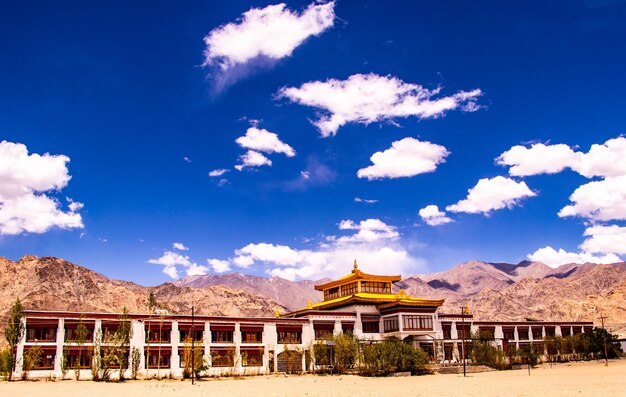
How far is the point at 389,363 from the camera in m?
64.5

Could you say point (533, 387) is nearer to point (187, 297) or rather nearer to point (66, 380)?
point (66, 380)

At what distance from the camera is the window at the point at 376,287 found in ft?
282

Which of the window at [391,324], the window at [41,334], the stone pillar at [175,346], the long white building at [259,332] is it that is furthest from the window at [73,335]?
the window at [391,324]

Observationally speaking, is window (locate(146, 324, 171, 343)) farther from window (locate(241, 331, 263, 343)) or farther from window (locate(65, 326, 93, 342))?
window (locate(241, 331, 263, 343))

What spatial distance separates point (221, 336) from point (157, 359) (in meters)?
8.18

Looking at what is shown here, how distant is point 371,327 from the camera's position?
264 ft

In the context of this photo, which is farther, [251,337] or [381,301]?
[381,301]

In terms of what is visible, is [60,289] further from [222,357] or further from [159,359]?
[222,357]

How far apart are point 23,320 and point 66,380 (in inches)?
319

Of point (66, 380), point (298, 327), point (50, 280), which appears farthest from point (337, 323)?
point (50, 280)

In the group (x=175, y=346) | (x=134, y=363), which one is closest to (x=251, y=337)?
(x=175, y=346)

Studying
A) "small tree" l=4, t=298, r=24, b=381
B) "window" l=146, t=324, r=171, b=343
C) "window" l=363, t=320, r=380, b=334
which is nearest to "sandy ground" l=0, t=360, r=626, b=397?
"small tree" l=4, t=298, r=24, b=381

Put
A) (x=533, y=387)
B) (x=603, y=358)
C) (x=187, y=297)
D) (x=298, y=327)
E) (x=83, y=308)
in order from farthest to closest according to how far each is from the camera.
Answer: (x=187, y=297), (x=83, y=308), (x=603, y=358), (x=298, y=327), (x=533, y=387)

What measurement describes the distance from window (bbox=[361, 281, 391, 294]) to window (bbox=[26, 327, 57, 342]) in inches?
1695
